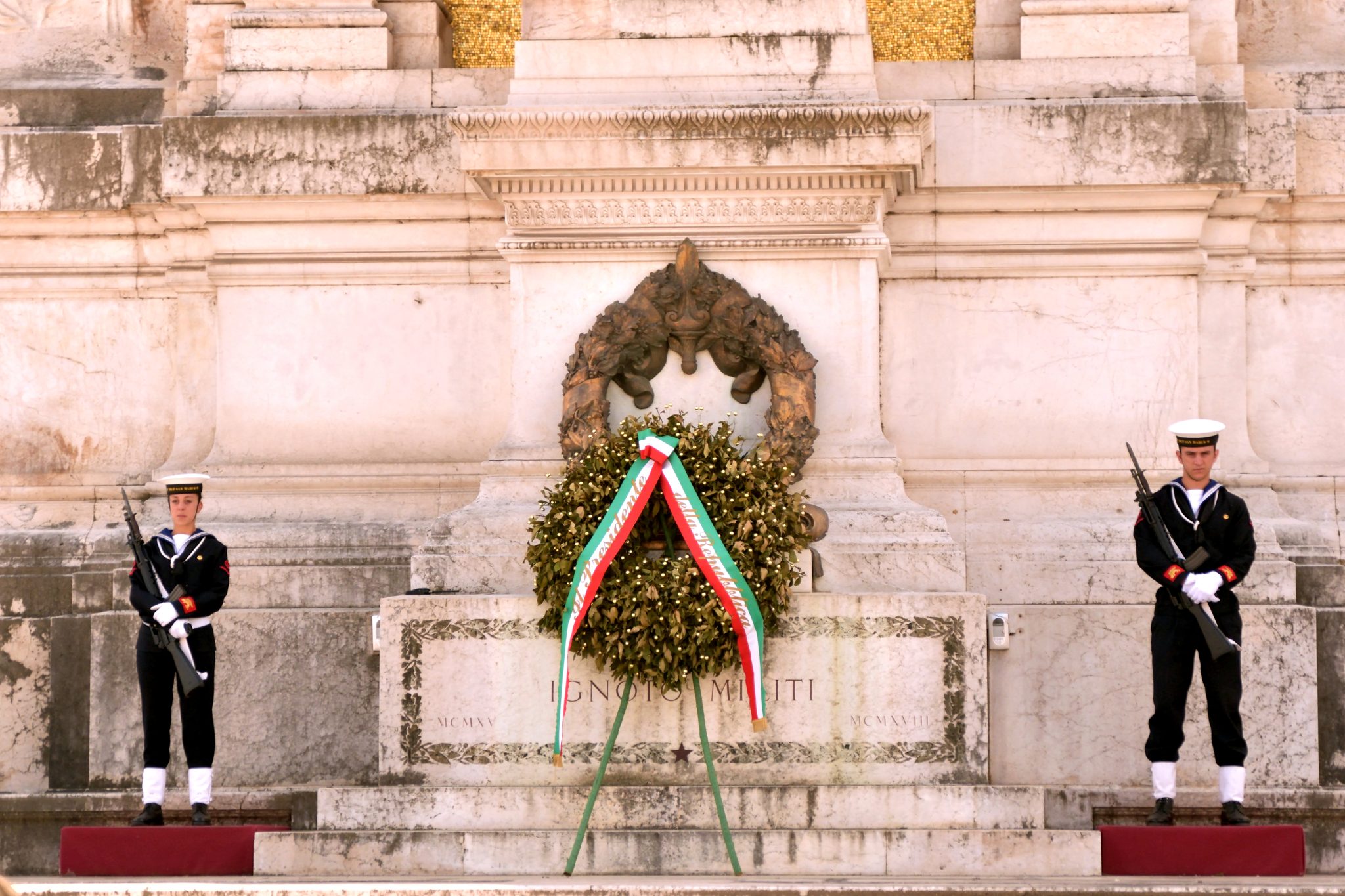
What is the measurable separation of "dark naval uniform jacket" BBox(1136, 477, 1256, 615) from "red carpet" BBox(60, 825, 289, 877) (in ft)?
15.4

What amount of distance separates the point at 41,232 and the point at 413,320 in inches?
100

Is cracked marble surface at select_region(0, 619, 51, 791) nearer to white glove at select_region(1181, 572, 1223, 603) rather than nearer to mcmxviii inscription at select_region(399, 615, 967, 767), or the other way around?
mcmxviii inscription at select_region(399, 615, 967, 767)

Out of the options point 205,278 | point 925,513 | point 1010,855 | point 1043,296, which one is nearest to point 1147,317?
point 1043,296

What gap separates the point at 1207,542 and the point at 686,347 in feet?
10.2

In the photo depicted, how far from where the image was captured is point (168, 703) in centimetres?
1130

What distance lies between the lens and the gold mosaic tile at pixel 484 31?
14078mm

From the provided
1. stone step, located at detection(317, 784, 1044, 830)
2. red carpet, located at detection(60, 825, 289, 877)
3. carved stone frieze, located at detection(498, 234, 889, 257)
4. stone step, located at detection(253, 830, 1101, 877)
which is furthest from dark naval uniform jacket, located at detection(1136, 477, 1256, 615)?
red carpet, located at detection(60, 825, 289, 877)

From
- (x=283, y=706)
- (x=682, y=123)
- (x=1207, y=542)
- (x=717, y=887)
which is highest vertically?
(x=682, y=123)

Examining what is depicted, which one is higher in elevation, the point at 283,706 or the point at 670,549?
the point at 670,549

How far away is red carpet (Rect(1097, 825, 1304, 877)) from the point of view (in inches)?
404

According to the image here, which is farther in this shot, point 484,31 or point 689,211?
point 484,31

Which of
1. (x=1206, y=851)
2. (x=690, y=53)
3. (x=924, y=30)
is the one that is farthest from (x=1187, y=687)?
(x=924, y=30)

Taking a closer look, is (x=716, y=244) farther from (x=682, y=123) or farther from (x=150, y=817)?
(x=150, y=817)

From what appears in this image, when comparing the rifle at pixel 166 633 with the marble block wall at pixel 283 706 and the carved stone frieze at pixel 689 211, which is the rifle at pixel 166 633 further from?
the carved stone frieze at pixel 689 211
